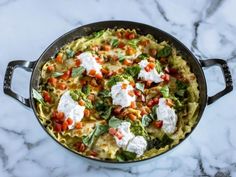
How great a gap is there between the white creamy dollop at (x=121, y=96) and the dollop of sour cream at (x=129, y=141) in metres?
0.17

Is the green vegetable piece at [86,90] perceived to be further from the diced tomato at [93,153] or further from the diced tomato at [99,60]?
the diced tomato at [93,153]

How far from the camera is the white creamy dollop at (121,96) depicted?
342 centimetres

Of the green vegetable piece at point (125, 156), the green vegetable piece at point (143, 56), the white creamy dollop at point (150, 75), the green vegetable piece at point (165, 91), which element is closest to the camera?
the green vegetable piece at point (125, 156)

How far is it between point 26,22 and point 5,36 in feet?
0.73

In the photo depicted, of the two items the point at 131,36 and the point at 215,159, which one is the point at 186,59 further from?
the point at 215,159

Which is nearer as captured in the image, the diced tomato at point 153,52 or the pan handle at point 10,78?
the pan handle at point 10,78

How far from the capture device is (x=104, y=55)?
3.74 meters

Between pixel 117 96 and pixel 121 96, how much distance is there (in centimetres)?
3

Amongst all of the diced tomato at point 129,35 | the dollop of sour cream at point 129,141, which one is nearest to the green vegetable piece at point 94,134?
the dollop of sour cream at point 129,141

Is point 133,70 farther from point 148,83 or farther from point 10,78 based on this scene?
point 10,78

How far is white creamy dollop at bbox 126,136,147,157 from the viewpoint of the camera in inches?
127

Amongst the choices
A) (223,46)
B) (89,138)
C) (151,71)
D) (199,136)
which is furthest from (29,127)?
(223,46)

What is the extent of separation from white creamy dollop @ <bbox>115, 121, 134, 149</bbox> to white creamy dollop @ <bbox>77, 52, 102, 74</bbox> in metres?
0.49

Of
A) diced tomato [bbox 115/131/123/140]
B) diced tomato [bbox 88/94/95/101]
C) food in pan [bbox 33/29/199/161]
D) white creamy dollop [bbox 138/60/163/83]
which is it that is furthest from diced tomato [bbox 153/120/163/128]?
diced tomato [bbox 88/94/95/101]
